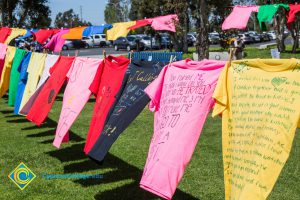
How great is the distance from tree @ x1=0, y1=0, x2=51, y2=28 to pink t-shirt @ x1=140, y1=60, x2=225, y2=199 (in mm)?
22684

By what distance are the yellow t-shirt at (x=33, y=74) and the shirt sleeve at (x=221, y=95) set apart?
5014mm

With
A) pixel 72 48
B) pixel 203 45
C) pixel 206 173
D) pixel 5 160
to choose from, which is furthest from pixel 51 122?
pixel 72 48

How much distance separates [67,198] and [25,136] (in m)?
4.11

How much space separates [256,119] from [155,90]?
1415mm

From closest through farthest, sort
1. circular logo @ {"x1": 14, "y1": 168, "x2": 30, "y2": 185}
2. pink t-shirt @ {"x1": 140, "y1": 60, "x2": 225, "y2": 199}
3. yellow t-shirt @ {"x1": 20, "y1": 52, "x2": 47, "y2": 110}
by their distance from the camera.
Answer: pink t-shirt @ {"x1": 140, "y1": 60, "x2": 225, "y2": 199}
circular logo @ {"x1": 14, "y1": 168, "x2": 30, "y2": 185}
yellow t-shirt @ {"x1": 20, "y1": 52, "x2": 47, "y2": 110}

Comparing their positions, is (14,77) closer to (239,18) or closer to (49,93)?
(49,93)

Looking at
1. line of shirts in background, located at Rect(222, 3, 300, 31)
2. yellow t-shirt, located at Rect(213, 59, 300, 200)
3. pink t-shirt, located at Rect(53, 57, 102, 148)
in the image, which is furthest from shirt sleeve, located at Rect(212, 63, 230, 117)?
line of shirts in background, located at Rect(222, 3, 300, 31)

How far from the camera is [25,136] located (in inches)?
368

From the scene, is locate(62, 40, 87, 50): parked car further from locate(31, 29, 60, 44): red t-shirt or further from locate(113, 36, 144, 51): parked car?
locate(31, 29, 60, 44): red t-shirt

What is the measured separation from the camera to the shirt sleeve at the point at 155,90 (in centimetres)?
460

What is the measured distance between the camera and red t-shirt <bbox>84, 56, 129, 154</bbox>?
5.25 metres

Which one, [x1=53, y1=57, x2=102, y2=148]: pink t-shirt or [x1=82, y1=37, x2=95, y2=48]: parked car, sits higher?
[x1=53, y1=57, x2=102, y2=148]: pink t-shirt

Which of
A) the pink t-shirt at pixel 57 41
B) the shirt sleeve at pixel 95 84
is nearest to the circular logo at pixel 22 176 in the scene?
the shirt sleeve at pixel 95 84

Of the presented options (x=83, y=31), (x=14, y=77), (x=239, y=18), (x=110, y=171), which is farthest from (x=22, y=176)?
(x=239, y=18)
